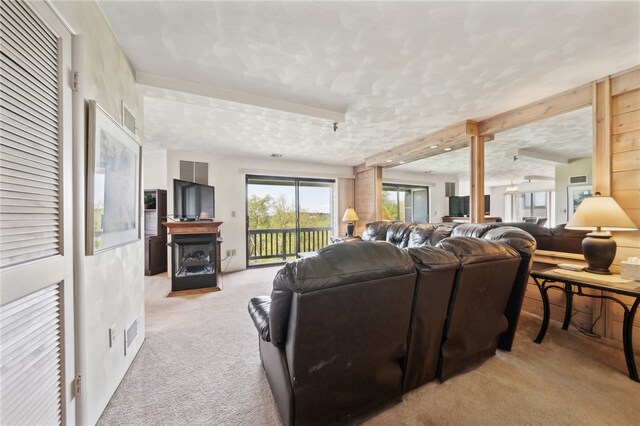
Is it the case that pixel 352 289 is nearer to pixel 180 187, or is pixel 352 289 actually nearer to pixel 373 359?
pixel 373 359

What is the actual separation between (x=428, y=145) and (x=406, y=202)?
A: 3.69 m

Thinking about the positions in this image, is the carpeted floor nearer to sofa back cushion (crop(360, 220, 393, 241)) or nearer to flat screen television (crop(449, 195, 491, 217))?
sofa back cushion (crop(360, 220, 393, 241))

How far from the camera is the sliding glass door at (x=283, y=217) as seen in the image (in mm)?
5504

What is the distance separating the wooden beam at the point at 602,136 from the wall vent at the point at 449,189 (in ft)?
18.7

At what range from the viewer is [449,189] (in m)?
7.86

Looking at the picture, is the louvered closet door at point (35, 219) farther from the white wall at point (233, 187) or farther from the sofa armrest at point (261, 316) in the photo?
the white wall at point (233, 187)

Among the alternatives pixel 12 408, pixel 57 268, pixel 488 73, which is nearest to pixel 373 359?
pixel 12 408

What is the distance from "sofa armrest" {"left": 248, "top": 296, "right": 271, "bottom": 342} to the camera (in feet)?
4.56

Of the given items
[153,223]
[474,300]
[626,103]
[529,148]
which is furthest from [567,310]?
[153,223]

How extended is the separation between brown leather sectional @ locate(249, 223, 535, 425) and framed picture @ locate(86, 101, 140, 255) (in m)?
1.03

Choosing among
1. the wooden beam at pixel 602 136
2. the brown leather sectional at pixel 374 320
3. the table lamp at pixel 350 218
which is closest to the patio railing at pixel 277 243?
the table lamp at pixel 350 218

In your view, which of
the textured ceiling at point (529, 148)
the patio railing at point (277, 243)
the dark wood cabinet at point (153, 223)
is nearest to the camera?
the textured ceiling at point (529, 148)

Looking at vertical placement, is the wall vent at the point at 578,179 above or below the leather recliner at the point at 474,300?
above

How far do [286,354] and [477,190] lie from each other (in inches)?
127
